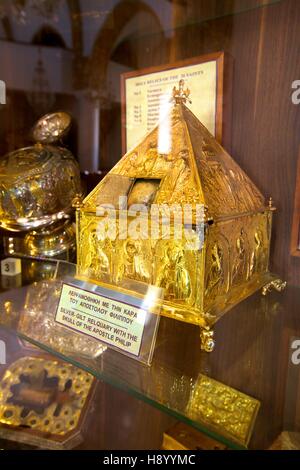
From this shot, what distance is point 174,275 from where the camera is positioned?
0.66m

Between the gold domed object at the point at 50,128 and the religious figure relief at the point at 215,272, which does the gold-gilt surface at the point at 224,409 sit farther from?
the gold domed object at the point at 50,128

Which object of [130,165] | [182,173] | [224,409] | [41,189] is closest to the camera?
[224,409]

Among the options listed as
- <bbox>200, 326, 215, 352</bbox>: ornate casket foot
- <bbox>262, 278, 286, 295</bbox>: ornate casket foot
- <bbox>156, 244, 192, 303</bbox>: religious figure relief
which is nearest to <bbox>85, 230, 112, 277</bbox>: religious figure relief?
<bbox>156, 244, 192, 303</bbox>: religious figure relief

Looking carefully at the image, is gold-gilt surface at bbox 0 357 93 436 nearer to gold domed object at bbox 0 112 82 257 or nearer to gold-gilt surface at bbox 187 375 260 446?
gold-gilt surface at bbox 187 375 260 446

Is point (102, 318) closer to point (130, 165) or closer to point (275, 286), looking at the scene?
point (130, 165)

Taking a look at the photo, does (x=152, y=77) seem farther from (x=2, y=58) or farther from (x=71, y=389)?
(x=71, y=389)

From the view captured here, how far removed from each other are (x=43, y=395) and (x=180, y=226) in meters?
0.47

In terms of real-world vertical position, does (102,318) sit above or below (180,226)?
below

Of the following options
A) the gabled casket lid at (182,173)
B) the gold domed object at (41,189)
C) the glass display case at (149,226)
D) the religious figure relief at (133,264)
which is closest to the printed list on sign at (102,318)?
the glass display case at (149,226)

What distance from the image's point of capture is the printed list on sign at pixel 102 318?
1.88 ft

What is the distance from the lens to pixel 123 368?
→ 22.2 inches

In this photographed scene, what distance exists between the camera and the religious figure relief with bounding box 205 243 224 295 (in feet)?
2.14

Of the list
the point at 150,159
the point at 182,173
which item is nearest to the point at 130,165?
the point at 150,159

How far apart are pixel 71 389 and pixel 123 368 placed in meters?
0.23
